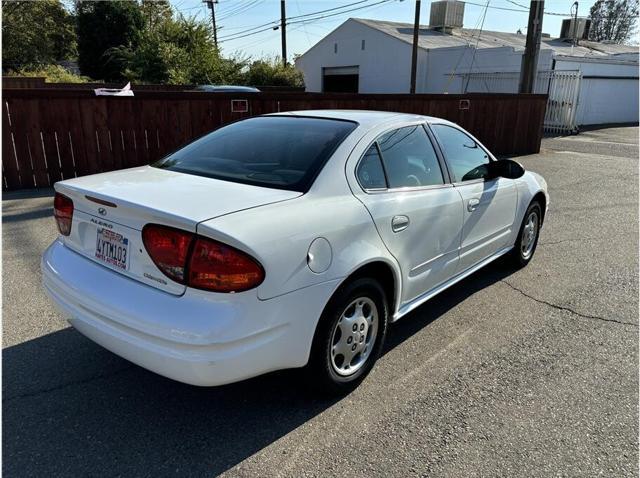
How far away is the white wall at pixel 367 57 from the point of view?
97.0 ft

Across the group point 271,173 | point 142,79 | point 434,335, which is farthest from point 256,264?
point 142,79

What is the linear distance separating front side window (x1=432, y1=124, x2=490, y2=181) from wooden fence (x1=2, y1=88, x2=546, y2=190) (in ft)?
19.2

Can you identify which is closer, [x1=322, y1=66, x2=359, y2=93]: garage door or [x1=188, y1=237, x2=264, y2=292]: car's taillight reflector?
[x1=188, y1=237, x2=264, y2=292]: car's taillight reflector

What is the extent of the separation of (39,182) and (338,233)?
22.3ft

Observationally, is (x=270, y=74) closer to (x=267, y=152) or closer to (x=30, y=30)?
(x=30, y=30)

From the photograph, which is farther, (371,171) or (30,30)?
(30,30)

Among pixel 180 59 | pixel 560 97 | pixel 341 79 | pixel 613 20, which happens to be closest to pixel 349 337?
pixel 180 59

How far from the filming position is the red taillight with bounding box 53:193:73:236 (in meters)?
2.81

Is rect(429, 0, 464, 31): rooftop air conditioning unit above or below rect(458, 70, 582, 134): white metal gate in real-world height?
above

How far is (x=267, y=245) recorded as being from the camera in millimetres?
2232

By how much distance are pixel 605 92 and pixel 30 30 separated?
3540 centimetres

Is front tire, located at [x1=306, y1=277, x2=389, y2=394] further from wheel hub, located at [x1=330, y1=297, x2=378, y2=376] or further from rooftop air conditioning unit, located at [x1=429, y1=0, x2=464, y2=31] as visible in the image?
rooftop air conditioning unit, located at [x1=429, y1=0, x2=464, y2=31]

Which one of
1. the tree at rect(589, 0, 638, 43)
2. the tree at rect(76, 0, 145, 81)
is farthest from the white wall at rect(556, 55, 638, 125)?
the tree at rect(589, 0, 638, 43)

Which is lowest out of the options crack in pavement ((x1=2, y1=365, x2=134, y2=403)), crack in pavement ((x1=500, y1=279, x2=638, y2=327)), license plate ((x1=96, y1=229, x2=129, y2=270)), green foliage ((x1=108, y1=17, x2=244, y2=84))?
crack in pavement ((x1=500, y1=279, x2=638, y2=327))
